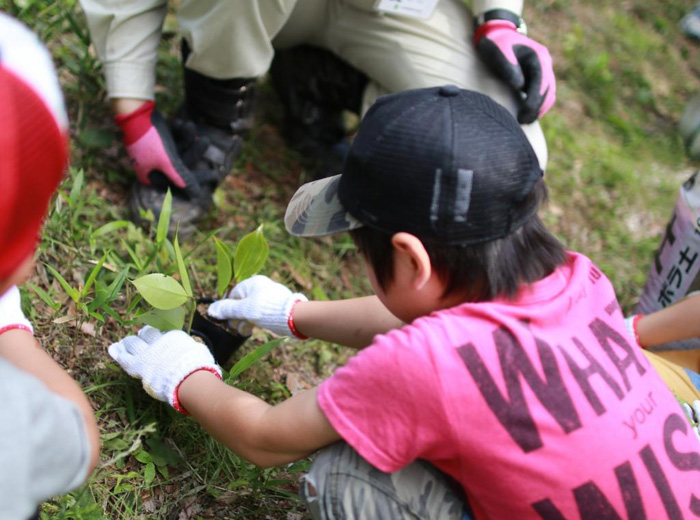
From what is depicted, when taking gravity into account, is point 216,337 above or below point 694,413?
below

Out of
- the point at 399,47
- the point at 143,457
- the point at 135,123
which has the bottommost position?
the point at 143,457

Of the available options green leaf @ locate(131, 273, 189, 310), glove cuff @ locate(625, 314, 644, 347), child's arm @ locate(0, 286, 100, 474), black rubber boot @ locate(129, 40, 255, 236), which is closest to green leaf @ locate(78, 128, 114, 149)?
black rubber boot @ locate(129, 40, 255, 236)

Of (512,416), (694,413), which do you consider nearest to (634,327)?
Result: (694,413)

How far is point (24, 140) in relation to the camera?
2.33 ft

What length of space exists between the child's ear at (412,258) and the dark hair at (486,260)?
2 centimetres

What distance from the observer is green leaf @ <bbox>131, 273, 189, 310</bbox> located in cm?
128

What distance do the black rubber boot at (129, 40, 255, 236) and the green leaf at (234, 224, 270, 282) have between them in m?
0.39

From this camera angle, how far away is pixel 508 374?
977 millimetres

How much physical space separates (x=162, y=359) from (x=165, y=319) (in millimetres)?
90

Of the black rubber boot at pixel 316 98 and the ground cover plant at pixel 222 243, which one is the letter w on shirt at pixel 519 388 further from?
the black rubber boot at pixel 316 98

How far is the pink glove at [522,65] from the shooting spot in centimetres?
186

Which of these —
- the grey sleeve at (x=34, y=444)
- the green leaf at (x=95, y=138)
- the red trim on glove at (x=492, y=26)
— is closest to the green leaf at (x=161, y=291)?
the grey sleeve at (x=34, y=444)

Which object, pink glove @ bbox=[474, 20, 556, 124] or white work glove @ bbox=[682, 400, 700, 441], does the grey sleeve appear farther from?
pink glove @ bbox=[474, 20, 556, 124]

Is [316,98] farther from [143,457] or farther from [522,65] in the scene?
[143,457]
